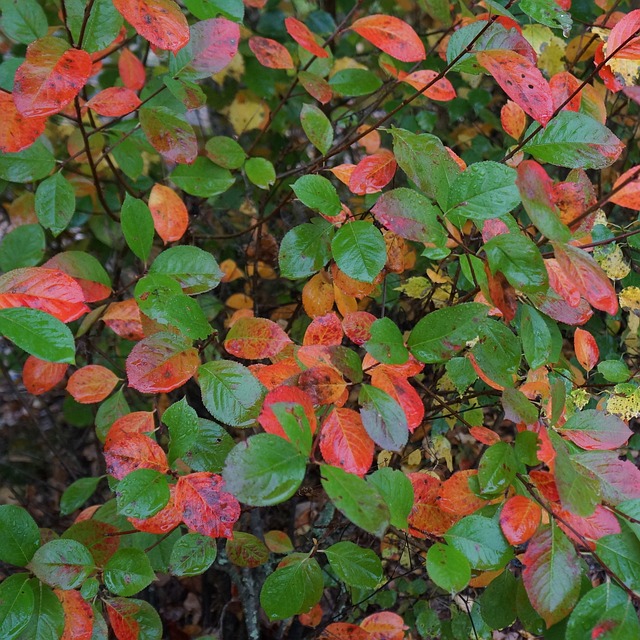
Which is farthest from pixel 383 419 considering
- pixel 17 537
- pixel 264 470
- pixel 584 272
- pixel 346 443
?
pixel 17 537

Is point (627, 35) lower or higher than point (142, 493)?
higher

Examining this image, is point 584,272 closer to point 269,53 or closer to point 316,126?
point 316,126

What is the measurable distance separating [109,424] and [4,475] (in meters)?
0.96

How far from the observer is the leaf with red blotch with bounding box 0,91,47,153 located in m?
0.92

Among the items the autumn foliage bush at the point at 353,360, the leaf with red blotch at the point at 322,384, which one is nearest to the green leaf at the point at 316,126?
the autumn foliage bush at the point at 353,360

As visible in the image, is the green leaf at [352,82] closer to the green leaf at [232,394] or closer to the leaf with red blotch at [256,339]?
the leaf with red blotch at [256,339]

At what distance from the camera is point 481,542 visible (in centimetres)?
78

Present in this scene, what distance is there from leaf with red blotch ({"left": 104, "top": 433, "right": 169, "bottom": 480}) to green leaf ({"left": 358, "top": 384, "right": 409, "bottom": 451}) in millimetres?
289

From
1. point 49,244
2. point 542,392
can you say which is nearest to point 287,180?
point 49,244

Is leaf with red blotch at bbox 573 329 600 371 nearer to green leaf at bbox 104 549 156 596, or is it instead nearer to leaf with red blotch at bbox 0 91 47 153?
green leaf at bbox 104 549 156 596

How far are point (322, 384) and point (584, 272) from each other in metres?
0.33

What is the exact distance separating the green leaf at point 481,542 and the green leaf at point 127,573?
1.35 feet

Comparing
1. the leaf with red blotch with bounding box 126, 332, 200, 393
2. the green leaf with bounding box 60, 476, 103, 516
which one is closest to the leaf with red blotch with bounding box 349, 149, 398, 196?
the leaf with red blotch with bounding box 126, 332, 200, 393

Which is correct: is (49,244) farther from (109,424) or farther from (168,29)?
(168,29)
